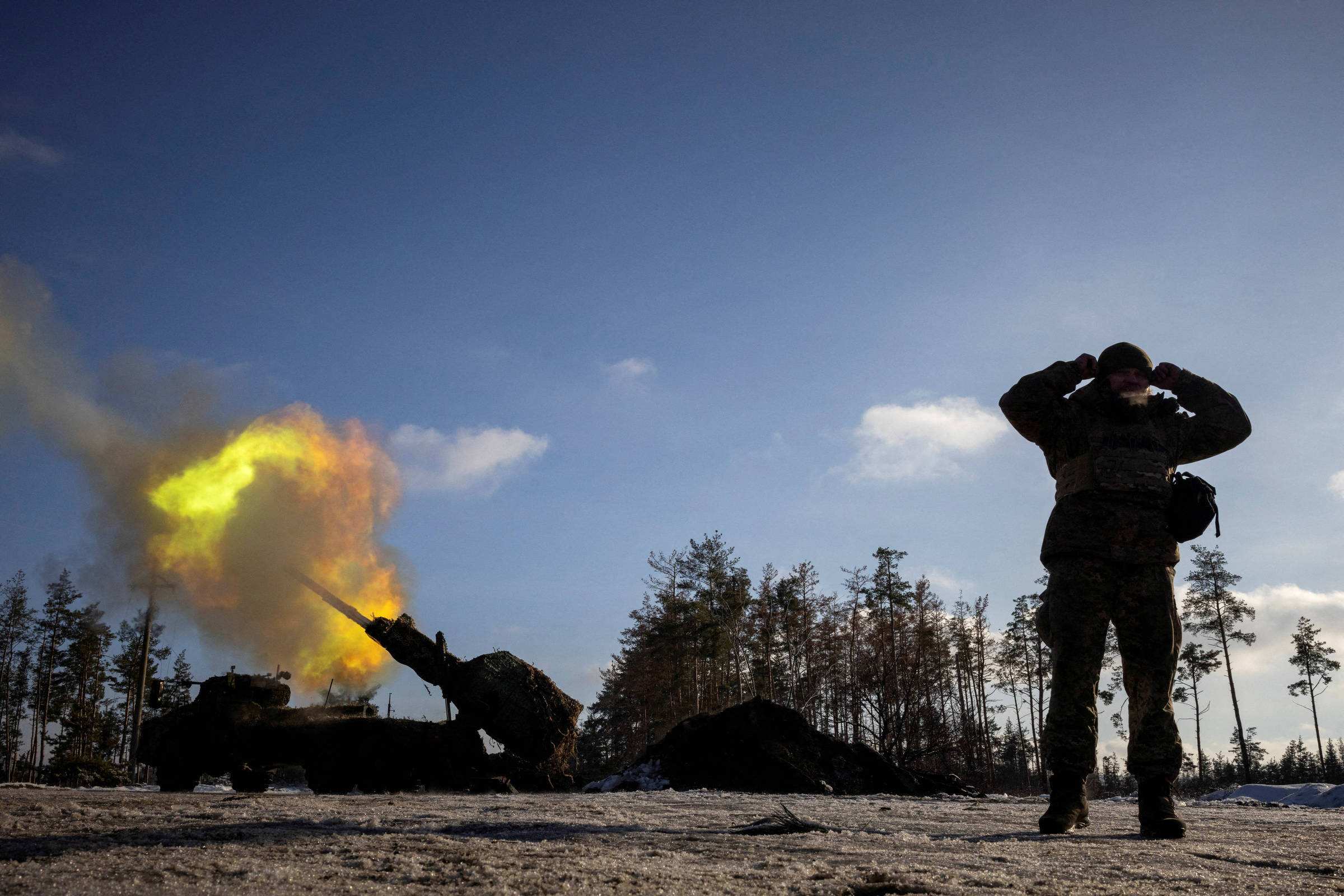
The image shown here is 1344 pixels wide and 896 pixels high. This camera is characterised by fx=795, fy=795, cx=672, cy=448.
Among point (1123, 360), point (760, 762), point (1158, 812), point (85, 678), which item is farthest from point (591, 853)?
point (85, 678)

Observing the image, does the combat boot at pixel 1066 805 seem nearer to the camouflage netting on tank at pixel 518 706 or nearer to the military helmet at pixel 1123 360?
the military helmet at pixel 1123 360

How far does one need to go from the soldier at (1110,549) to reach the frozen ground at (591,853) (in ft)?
1.80

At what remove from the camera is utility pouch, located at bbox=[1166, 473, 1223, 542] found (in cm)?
553

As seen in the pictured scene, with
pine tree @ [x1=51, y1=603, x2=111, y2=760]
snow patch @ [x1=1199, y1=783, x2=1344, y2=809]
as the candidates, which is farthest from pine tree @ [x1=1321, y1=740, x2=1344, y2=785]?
pine tree @ [x1=51, y1=603, x2=111, y2=760]

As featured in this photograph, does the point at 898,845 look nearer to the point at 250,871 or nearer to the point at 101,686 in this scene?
the point at 250,871

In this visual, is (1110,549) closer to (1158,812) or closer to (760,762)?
(1158,812)

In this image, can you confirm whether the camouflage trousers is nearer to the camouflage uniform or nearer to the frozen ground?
the camouflage uniform

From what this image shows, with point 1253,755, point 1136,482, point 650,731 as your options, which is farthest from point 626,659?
point 1136,482

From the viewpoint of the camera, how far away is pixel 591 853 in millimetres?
3043

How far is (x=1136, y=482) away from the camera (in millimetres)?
5582

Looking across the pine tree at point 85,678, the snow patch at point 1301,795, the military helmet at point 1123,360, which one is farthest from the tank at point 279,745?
the pine tree at point 85,678

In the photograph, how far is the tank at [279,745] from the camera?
9.27m

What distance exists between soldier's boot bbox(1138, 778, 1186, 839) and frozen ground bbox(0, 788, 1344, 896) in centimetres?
16

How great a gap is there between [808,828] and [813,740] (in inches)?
279
